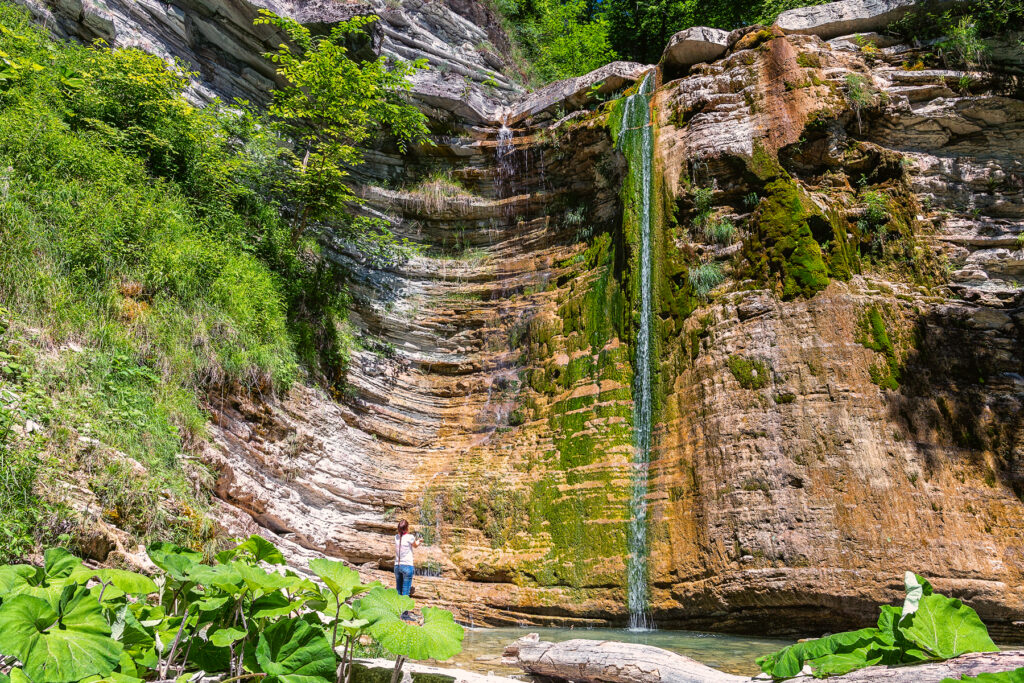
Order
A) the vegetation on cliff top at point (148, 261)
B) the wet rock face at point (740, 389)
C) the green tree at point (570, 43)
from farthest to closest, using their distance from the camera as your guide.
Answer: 1. the green tree at point (570, 43)
2. the wet rock face at point (740, 389)
3. the vegetation on cliff top at point (148, 261)

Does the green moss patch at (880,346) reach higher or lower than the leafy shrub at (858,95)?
lower

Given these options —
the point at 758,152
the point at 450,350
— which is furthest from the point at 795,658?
the point at 450,350

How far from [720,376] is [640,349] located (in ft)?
4.87

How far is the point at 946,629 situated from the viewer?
198 centimetres

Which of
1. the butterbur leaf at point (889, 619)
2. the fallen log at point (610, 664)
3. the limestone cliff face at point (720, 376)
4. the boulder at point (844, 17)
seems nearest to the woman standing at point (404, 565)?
the limestone cliff face at point (720, 376)

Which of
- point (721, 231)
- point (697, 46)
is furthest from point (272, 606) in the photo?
point (697, 46)

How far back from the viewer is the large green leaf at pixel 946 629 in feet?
6.28

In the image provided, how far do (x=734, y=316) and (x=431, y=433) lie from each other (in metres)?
5.69

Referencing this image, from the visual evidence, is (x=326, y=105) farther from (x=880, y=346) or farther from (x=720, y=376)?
(x=880, y=346)

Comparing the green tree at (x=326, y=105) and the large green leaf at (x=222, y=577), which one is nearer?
the large green leaf at (x=222, y=577)

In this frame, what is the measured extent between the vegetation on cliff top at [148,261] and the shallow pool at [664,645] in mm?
2938

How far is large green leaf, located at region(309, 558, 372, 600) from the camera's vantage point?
197 cm

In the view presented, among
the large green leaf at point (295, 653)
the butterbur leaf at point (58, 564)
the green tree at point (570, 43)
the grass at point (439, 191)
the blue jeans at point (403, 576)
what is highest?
the green tree at point (570, 43)

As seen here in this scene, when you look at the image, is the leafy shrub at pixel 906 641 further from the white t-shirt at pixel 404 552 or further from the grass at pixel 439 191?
the grass at pixel 439 191
